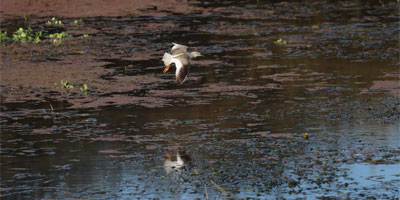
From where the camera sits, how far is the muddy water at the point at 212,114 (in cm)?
886

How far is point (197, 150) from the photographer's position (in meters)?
10.1

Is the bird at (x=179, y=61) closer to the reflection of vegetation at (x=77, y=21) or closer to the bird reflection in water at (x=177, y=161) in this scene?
the bird reflection in water at (x=177, y=161)

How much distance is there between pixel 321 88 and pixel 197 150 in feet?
13.3

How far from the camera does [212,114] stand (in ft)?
39.4

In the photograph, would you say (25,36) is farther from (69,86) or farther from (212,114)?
(212,114)

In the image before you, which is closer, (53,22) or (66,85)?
(66,85)

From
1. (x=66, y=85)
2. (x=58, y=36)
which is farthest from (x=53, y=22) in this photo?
(x=66, y=85)

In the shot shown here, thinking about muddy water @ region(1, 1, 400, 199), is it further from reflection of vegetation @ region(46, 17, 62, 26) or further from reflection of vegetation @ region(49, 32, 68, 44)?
reflection of vegetation @ region(46, 17, 62, 26)

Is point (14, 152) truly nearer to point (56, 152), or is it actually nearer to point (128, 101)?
point (56, 152)

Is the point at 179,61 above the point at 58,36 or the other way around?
the other way around

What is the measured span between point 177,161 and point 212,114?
248cm

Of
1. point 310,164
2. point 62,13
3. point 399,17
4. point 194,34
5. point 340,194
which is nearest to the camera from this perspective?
point 340,194

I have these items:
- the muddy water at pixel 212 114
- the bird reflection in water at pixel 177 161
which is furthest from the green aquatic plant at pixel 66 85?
the bird reflection in water at pixel 177 161

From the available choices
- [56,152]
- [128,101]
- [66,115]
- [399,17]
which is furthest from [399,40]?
[56,152]
